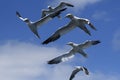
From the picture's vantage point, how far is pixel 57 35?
4334 centimetres

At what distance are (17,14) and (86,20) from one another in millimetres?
10635

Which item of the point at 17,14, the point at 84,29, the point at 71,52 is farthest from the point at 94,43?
the point at 17,14

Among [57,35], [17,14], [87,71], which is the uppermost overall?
[17,14]

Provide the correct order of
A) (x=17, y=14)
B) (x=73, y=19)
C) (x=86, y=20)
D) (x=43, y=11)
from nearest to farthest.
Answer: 1. (x=86, y=20)
2. (x=73, y=19)
3. (x=17, y=14)
4. (x=43, y=11)

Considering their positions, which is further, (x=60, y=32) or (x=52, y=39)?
(x=60, y=32)

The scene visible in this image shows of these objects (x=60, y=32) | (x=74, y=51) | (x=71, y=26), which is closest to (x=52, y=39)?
(x=60, y=32)

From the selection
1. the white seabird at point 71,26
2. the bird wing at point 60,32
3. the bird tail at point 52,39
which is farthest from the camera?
the bird wing at point 60,32

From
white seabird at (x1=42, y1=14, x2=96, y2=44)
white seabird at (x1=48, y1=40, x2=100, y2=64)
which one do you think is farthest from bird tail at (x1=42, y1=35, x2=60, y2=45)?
white seabird at (x1=48, y1=40, x2=100, y2=64)

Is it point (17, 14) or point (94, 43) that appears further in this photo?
point (17, 14)

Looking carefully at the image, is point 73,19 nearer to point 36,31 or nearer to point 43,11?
point 36,31

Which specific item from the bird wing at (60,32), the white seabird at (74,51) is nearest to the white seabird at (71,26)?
the bird wing at (60,32)

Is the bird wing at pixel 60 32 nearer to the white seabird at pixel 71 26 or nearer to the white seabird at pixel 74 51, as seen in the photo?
the white seabird at pixel 71 26

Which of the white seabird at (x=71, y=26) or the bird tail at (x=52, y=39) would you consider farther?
the bird tail at (x=52, y=39)

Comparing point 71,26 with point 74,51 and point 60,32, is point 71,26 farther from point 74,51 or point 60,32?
point 74,51
